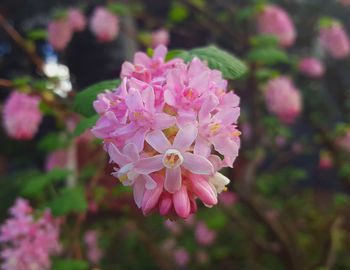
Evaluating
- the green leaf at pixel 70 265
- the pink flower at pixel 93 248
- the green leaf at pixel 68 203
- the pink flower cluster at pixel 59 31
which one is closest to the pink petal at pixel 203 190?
the green leaf at pixel 68 203

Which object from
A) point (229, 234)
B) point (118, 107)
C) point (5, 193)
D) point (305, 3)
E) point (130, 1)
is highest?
point (118, 107)

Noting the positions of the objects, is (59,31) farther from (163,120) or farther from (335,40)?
(163,120)

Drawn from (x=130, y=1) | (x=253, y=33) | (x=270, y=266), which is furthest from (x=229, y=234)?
(x=130, y=1)

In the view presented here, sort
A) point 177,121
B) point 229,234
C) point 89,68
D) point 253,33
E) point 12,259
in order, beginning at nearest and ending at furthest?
point 177,121 → point 12,259 → point 253,33 → point 229,234 → point 89,68

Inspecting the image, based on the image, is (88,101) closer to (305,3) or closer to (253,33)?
(253,33)

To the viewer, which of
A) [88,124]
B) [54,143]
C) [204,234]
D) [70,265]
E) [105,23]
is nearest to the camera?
[88,124]

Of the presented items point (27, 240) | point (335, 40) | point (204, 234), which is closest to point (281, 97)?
point (335, 40)

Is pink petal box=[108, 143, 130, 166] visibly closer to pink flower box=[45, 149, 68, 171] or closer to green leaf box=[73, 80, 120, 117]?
green leaf box=[73, 80, 120, 117]
